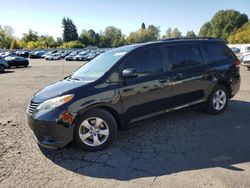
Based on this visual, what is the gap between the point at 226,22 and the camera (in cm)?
11919

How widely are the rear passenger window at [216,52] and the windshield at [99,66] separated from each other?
2.22 meters

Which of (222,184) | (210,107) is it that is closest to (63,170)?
(222,184)

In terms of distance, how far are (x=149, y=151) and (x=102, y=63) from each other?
6.51 feet

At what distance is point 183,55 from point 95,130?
254 centimetres

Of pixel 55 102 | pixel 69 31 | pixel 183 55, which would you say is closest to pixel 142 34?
pixel 69 31

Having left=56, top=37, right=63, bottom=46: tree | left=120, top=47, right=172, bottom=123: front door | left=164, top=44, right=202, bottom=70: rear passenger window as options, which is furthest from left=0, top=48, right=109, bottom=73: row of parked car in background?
left=56, top=37, right=63, bottom=46: tree

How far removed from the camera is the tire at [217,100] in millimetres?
6199

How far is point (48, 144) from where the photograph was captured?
4250 millimetres

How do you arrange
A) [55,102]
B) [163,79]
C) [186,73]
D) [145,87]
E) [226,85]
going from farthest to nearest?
[226,85] → [186,73] → [163,79] → [145,87] → [55,102]

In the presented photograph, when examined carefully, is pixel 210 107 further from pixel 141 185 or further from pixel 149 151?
pixel 141 185

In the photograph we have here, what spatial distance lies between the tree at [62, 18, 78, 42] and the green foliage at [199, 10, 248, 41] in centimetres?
6284

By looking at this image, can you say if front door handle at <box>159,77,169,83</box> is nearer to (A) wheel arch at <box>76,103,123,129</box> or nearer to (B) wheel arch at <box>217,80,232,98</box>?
(A) wheel arch at <box>76,103,123,129</box>

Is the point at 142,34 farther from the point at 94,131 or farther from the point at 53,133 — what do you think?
the point at 53,133

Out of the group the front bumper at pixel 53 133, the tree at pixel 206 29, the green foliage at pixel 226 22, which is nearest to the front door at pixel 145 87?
the front bumper at pixel 53 133
